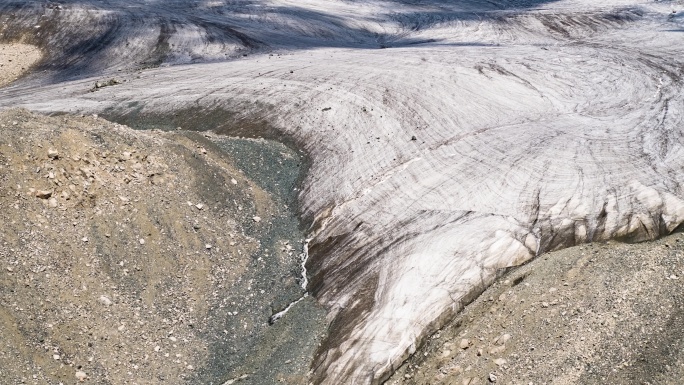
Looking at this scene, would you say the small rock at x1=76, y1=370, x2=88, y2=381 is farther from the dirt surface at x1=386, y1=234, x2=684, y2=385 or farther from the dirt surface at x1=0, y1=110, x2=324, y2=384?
the dirt surface at x1=386, y1=234, x2=684, y2=385

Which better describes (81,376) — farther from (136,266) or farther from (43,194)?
(43,194)

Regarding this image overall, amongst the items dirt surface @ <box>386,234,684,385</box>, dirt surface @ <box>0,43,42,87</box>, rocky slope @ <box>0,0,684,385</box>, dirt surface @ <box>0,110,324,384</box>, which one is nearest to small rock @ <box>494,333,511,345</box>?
dirt surface @ <box>386,234,684,385</box>

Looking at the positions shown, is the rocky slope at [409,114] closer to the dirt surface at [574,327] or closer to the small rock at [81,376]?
the dirt surface at [574,327]

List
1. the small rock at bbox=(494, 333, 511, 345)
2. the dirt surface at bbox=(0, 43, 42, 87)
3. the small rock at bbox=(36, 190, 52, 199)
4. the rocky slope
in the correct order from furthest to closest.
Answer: the dirt surface at bbox=(0, 43, 42, 87), the rocky slope, the small rock at bbox=(36, 190, 52, 199), the small rock at bbox=(494, 333, 511, 345)

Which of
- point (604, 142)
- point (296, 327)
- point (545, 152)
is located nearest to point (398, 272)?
point (296, 327)

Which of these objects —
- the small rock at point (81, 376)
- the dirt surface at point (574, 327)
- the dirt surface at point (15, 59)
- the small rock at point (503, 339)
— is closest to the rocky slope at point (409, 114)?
the dirt surface at point (574, 327)
